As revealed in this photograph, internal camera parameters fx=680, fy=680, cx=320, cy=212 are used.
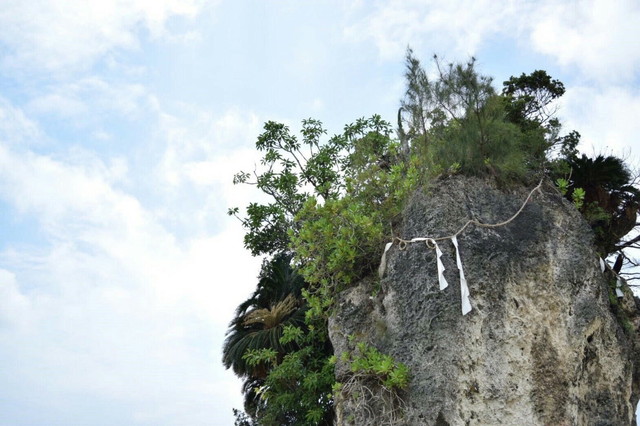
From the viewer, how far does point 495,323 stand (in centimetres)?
Answer: 870

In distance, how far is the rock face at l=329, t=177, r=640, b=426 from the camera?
8.34 meters

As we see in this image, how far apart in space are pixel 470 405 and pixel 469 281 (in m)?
1.59

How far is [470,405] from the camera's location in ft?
26.8

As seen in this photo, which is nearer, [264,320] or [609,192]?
[609,192]

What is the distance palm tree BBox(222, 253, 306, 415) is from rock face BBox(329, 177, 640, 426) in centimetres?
615

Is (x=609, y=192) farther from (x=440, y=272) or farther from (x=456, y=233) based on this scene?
(x=440, y=272)

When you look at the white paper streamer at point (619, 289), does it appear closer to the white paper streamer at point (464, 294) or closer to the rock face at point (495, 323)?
the rock face at point (495, 323)

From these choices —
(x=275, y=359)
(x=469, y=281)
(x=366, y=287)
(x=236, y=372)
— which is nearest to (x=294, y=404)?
(x=275, y=359)

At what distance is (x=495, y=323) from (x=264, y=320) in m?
8.81

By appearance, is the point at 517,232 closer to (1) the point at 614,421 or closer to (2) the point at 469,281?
(2) the point at 469,281

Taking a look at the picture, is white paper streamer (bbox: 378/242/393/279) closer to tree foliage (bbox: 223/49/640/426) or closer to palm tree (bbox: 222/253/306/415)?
tree foliage (bbox: 223/49/640/426)

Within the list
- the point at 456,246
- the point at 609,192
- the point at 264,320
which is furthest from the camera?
the point at 264,320

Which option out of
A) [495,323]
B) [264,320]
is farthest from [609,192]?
[264,320]

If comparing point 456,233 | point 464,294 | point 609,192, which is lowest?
point 464,294
